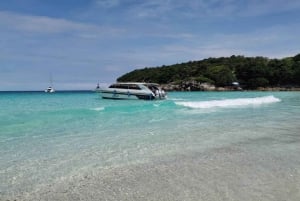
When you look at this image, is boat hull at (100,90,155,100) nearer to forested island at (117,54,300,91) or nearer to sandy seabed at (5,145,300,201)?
sandy seabed at (5,145,300,201)

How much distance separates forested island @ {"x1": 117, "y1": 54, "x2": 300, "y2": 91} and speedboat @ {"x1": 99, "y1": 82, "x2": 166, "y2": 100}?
73.4 metres

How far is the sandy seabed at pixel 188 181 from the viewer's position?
16.0 feet

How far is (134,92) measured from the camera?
4103 centimetres

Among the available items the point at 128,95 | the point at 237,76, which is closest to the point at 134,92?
the point at 128,95

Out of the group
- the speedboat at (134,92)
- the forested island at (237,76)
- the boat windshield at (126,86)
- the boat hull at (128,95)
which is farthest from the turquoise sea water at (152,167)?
the forested island at (237,76)

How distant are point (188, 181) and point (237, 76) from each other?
385 ft

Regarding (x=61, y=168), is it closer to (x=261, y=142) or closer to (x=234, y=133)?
(x=261, y=142)

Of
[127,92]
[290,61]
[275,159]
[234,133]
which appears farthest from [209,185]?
[290,61]

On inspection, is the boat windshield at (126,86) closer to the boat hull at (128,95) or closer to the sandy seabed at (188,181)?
the boat hull at (128,95)

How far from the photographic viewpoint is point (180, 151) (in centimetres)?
829

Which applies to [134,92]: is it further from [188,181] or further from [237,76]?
[237,76]

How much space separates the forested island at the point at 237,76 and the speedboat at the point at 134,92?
73366 mm

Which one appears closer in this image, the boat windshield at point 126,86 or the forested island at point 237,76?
the boat windshield at point 126,86

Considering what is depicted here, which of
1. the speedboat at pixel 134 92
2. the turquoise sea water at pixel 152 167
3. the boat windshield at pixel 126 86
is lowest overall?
the turquoise sea water at pixel 152 167
